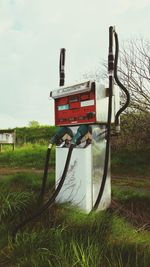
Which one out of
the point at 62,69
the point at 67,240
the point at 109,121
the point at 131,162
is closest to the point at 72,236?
the point at 67,240

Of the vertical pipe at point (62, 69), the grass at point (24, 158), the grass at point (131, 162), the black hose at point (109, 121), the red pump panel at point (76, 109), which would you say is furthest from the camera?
the grass at point (24, 158)

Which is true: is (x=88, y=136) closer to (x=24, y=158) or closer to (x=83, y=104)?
(x=83, y=104)

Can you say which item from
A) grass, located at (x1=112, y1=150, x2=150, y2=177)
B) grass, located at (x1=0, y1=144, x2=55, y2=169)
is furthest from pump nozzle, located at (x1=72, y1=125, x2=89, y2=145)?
grass, located at (x1=0, y1=144, x2=55, y2=169)

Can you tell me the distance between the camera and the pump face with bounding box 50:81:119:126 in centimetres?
322

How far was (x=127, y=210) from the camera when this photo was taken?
141 inches

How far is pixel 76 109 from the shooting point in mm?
3428

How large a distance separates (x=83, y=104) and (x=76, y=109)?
0.12 meters

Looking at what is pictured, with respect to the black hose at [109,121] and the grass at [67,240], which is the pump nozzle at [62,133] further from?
the grass at [67,240]

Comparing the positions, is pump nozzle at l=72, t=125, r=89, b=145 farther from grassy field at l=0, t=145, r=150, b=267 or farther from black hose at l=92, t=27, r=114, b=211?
grassy field at l=0, t=145, r=150, b=267

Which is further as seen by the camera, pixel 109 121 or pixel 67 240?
pixel 109 121

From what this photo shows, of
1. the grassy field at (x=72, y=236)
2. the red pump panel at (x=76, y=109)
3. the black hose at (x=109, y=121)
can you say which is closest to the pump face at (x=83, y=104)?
the red pump panel at (x=76, y=109)

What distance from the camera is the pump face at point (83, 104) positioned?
10.6 feet

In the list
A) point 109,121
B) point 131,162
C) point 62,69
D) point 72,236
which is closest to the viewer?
point 72,236

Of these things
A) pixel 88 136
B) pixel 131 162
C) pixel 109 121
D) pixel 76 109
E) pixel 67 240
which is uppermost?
pixel 76 109
